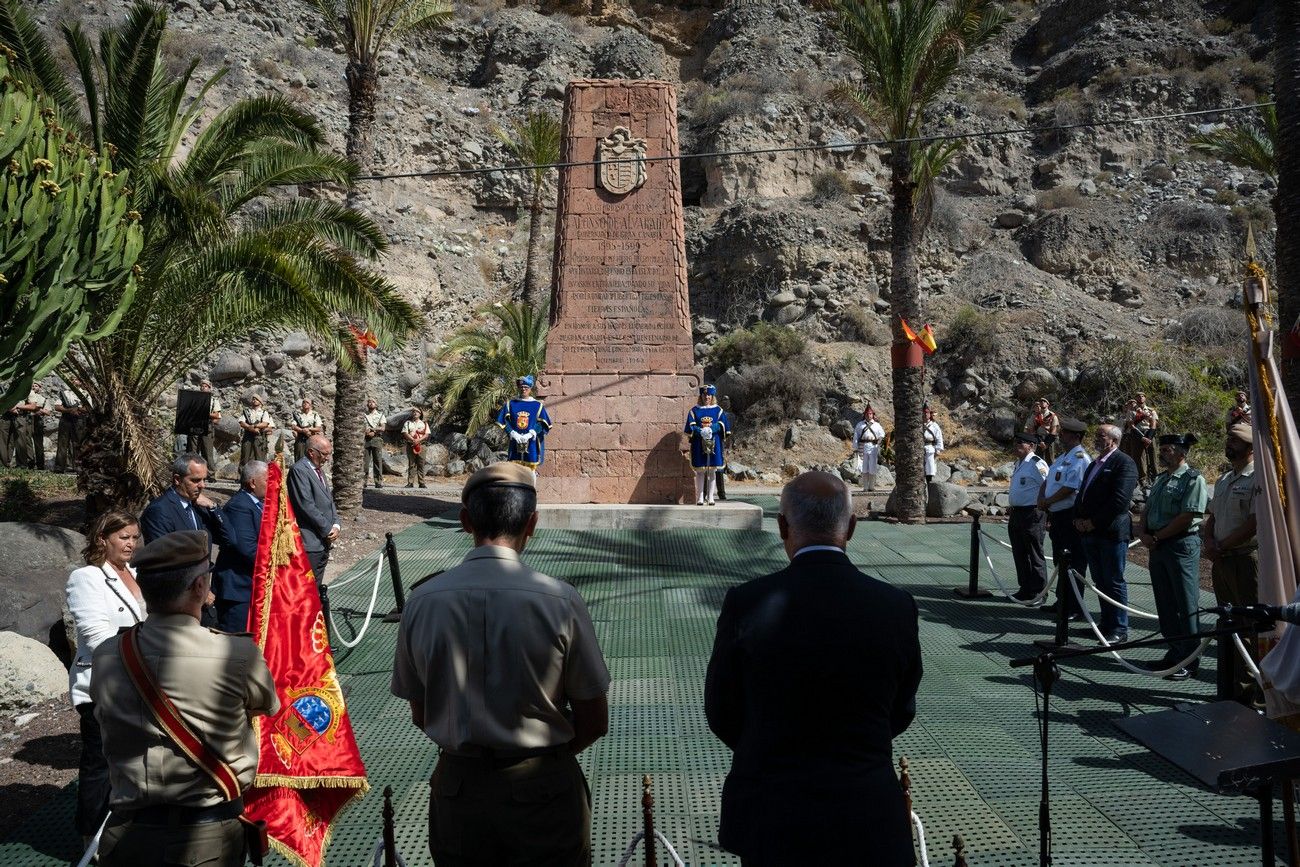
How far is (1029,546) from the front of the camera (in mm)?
8641

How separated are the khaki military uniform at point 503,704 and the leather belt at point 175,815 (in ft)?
2.25

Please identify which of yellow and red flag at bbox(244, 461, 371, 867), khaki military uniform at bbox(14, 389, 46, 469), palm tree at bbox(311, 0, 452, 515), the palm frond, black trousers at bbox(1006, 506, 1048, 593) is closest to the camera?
yellow and red flag at bbox(244, 461, 371, 867)

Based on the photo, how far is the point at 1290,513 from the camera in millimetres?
4562

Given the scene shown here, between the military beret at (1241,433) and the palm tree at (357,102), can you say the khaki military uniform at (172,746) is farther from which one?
the palm tree at (357,102)

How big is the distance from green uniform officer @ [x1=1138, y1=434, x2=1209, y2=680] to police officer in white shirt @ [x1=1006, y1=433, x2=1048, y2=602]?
177cm

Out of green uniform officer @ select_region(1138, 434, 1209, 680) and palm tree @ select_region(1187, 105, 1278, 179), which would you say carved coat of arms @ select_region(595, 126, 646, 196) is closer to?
green uniform officer @ select_region(1138, 434, 1209, 680)

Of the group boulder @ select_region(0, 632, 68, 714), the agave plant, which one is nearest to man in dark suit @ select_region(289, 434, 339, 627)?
boulder @ select_region(0, 632, 68, 714)

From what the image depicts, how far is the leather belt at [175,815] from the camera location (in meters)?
2.68

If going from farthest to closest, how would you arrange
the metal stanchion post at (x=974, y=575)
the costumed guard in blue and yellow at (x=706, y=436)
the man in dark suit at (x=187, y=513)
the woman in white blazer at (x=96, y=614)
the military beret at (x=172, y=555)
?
the costumed guard in blue and yellow at (x=706, y=436) < the metal stanchion post at (x=974, y=575) < the man in dark suit at (x=187, y=513) < the woman in white blazer at (x=96, y=614) < the military beret at (x=172, y=555)

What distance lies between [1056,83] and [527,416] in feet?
117

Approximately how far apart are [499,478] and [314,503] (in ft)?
14.4

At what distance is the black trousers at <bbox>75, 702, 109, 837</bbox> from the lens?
13.0ft

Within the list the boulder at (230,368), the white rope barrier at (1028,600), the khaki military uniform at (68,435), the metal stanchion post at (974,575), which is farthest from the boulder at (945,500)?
the boulder at (230,368)

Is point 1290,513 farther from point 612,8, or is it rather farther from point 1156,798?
point 612,8
